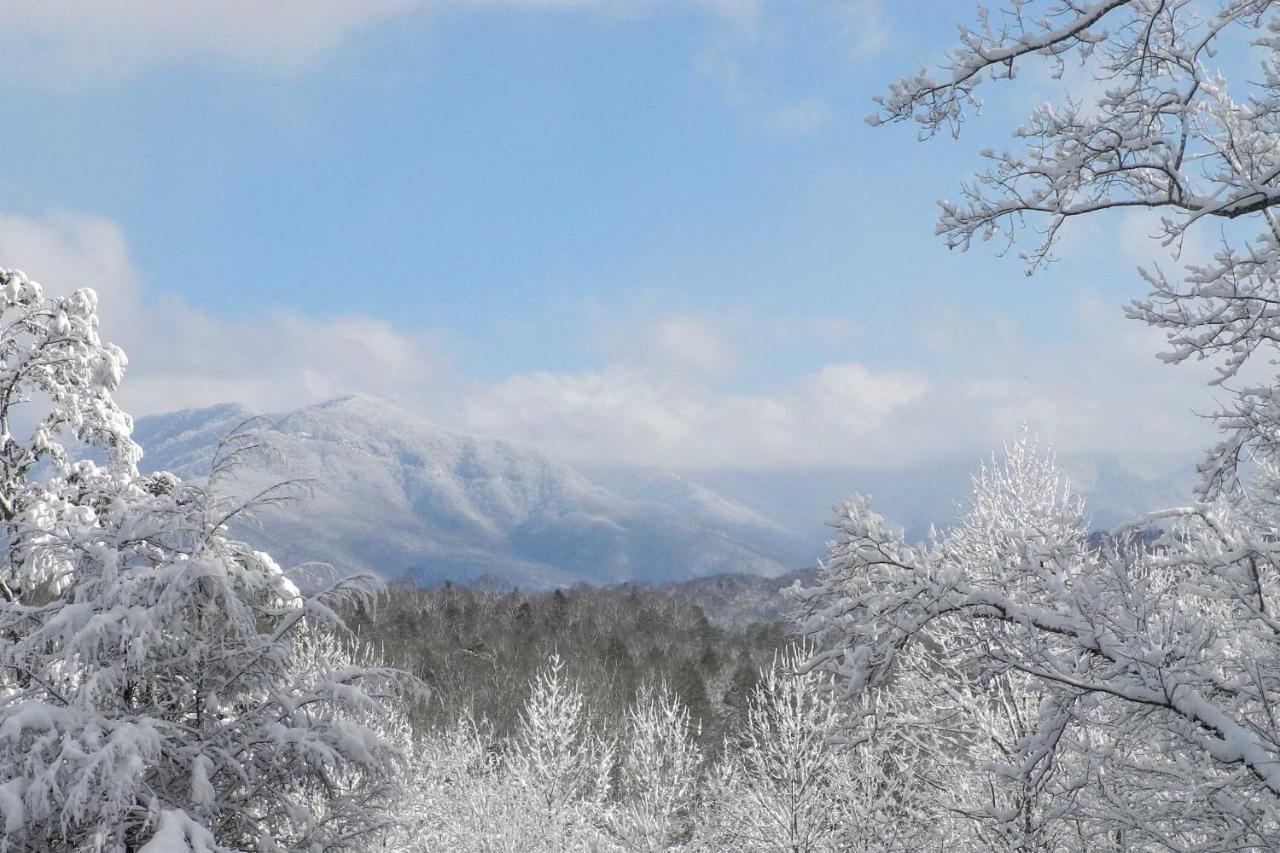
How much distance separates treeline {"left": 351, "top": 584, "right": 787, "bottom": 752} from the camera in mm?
36469

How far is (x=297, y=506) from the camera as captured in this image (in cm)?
728

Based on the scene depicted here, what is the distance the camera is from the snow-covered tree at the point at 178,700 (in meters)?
5.43

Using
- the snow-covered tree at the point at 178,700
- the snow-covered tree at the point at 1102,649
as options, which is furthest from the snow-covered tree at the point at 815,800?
the snow-covered tree at the point at 1102,649

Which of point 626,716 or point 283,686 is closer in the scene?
point 283,686

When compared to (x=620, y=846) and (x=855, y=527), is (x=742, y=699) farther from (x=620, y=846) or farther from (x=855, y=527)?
(x=855, y=527)

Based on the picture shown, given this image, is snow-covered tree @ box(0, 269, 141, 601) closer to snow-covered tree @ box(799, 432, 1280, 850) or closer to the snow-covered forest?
the snow-covered forest

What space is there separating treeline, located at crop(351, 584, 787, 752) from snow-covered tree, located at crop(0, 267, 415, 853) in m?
17.6

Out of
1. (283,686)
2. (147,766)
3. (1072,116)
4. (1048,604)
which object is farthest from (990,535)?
(147,766)

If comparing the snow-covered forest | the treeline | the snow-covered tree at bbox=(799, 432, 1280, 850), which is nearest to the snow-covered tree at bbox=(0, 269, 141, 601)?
the snow-covered forest

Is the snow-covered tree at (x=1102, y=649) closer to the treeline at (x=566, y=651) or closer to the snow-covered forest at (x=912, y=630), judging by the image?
the snow-covered forest at (x=912, y=630)

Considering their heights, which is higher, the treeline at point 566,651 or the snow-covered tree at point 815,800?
the treeline at point 566,651

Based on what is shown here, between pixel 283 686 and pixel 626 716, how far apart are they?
93.3 ft

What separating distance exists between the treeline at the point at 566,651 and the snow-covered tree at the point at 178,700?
17.6 m

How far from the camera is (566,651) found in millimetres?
45375
